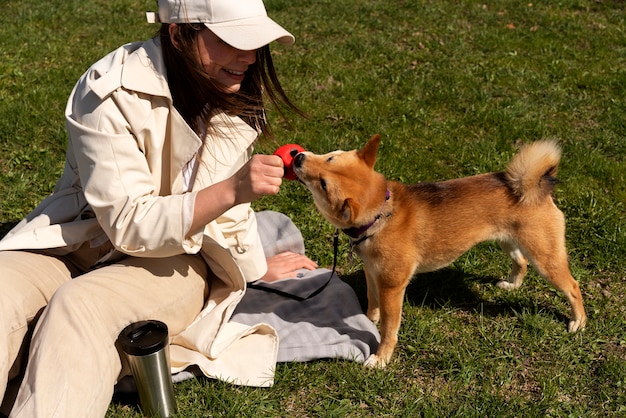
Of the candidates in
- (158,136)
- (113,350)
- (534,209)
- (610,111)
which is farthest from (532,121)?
(113,350)

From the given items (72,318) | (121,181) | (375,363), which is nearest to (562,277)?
(375,363)

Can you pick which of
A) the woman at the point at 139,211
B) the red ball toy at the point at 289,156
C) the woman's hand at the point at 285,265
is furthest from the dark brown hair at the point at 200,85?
the woman's hand at the point at 285,265

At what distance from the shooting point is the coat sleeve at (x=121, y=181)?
2.77 m

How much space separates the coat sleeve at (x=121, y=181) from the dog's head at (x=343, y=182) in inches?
29.7

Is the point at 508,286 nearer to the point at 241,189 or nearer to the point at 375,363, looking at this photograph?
the point at 375,363

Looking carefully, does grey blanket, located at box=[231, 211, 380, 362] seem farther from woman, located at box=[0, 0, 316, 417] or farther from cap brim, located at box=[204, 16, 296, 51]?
cap brim, located at box=[204, 16, 296, 51]

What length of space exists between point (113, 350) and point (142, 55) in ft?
4.41

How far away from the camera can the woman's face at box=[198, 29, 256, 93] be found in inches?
111

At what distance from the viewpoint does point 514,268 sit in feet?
13.1

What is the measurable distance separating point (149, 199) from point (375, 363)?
1.54 m

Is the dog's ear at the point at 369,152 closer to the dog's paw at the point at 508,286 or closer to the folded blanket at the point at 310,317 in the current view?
the folded blanket at the point at 310,317

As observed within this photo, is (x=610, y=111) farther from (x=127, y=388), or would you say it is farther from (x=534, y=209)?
(x=127, y=388)

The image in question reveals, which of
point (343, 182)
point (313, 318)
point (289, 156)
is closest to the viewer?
point (343, 182)

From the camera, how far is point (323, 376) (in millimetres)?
3371
